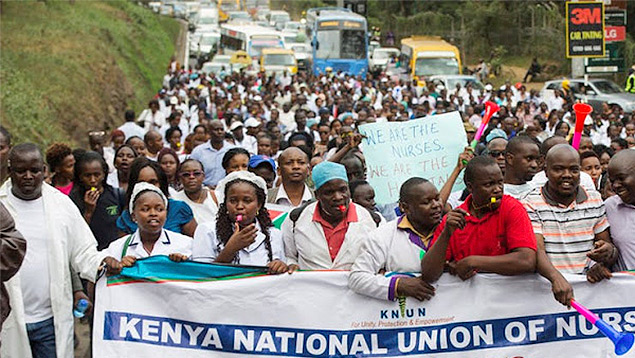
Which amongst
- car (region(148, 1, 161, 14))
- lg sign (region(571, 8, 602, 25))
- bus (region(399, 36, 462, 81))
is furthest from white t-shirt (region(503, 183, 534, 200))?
car (region(148, 1, 161, 14))

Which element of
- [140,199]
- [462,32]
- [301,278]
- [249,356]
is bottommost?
[249,356]

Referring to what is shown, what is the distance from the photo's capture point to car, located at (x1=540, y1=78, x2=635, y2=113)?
77.7ft

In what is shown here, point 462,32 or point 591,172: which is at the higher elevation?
point 462,32

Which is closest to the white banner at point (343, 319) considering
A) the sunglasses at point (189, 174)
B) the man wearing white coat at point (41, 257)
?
the man wearing white coat at point (41, 257)

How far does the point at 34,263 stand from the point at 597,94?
2174 cm

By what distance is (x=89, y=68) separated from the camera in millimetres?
26531

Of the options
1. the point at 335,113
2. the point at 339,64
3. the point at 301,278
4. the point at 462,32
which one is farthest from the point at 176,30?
the point at 301,278

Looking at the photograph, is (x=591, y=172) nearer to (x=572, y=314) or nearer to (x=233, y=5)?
(x=572, y=314)

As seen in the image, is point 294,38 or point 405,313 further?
point 294,38

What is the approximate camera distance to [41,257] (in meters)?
5.46

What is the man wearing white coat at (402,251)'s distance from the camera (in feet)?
17.0

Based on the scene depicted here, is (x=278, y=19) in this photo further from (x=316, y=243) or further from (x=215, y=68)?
(x=316, y=243)

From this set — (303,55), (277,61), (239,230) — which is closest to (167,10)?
(303,55)

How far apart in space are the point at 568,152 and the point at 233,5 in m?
67.9
